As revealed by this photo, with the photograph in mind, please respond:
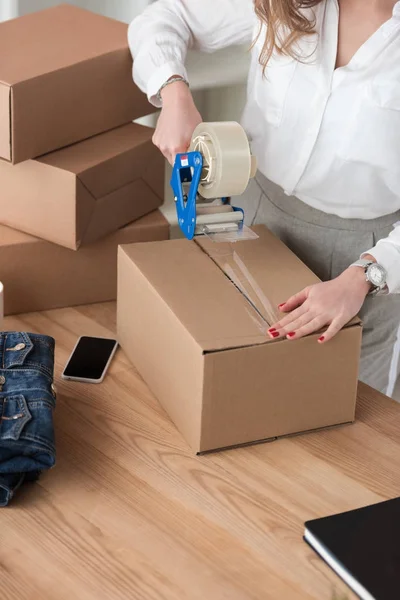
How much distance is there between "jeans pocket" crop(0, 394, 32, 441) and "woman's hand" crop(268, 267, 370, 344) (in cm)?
33

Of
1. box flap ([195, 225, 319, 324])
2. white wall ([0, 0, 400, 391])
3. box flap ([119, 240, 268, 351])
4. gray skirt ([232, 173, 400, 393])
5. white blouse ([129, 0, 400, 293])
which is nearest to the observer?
box flap ([119, 240, 268, 351])

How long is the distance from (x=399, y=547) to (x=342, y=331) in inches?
11.9

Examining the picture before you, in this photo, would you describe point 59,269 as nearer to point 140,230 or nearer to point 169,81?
point 140,230

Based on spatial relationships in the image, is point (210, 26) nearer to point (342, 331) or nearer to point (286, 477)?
point (342, 331)

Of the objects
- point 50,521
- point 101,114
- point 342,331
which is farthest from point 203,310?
point 101,114

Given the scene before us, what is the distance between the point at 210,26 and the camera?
5.17ft

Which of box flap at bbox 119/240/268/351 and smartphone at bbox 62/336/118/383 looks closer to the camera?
box flap at bbox 119/240/268/351

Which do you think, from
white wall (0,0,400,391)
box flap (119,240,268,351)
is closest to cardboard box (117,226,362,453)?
box flap (119,240,268,351)

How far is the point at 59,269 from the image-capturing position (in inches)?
59.6

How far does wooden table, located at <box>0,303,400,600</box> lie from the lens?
98 cm

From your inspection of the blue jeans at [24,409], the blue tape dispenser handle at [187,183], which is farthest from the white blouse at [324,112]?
the blue jeans at [24,409]

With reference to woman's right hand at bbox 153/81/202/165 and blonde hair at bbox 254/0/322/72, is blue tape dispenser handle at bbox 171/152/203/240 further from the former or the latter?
blonde hair at bbox 254/0/322/72

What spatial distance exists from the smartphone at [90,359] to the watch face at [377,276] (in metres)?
0.42

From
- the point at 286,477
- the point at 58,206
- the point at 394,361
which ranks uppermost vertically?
the point at 58,206
